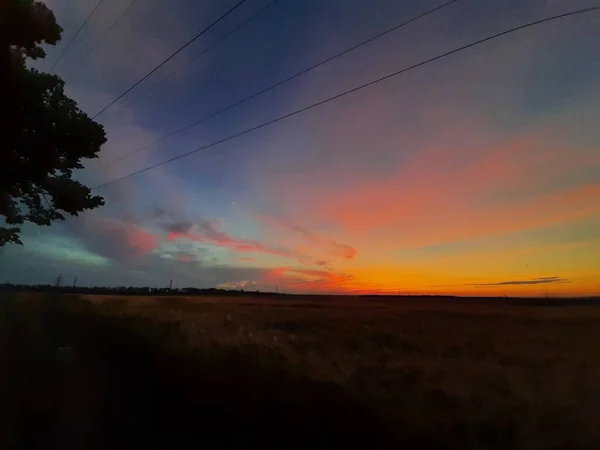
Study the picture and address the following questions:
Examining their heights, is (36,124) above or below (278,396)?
above

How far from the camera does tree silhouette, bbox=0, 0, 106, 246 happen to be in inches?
499

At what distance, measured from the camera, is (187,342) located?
12367 mm

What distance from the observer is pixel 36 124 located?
47.4 feet

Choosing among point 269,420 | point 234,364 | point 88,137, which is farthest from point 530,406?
point 88,137

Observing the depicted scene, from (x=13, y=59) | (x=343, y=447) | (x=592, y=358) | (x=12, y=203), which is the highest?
(x=13, y=59)

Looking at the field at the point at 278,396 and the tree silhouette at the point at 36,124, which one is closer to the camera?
the field at the point at 278,396

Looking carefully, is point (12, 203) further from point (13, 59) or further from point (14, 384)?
point (14, 384)

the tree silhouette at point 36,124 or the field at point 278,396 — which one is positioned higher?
the tree silhouette at point 36,124

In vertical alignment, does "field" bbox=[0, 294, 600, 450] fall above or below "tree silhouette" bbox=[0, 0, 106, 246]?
A: below

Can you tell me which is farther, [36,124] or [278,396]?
[36,124]

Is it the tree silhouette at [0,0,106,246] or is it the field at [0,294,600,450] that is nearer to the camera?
the field at [0,294,600,450]

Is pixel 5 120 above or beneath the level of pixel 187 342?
above

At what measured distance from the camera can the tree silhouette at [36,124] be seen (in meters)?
12.7

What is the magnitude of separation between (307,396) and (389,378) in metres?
3.74
